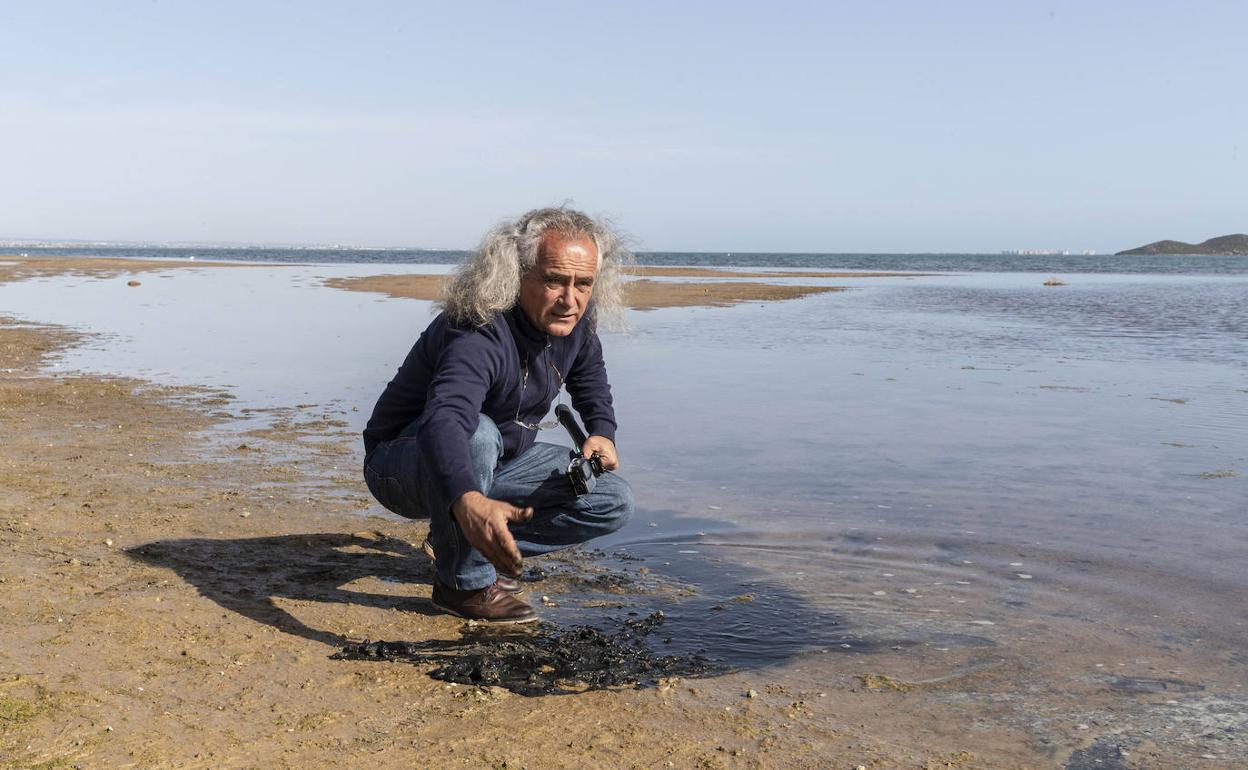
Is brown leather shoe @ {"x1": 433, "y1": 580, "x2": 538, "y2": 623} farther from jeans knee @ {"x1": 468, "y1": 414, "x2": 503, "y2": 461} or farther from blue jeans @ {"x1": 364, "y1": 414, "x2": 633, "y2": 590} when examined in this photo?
jeans knee @ {"x1": 468, "y1": 414, "x2": 503, "y2": 461}

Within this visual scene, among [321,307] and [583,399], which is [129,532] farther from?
[321,307]

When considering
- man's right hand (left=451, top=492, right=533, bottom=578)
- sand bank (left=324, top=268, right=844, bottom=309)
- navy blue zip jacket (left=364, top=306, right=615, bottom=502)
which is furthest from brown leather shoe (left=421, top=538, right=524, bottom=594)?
sand bank (left=324, top=268, right=844, bottom=309)

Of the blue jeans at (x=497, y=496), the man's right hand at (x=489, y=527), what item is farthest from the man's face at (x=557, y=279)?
the man's right hand at (x=489, y=527)

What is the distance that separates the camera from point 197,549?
462cm

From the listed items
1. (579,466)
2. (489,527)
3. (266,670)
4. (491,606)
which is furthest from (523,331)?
(266,670)

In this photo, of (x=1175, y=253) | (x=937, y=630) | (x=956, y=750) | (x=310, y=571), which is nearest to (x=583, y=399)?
(x=310, y=571)

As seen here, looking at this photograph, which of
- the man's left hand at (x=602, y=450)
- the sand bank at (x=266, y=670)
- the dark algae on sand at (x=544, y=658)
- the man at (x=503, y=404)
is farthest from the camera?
the man's left hand at (x=602, y=450)

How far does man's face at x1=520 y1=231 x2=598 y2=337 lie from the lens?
3.75m

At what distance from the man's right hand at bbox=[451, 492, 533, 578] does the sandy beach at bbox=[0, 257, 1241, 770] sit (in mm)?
408

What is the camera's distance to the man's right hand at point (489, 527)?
3.22 meters

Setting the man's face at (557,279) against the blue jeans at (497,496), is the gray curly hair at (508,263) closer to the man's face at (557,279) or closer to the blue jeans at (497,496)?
the man's face at (557,279)

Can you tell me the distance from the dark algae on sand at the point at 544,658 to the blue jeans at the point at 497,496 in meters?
0.30

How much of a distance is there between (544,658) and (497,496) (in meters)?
0.68

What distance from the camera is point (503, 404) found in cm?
389
